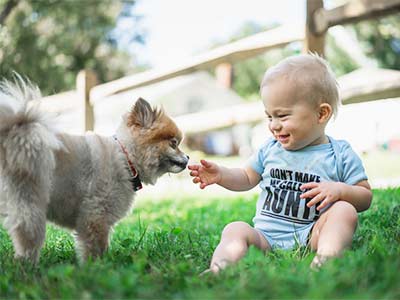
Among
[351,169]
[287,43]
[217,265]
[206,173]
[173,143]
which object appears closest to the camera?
[217,265]

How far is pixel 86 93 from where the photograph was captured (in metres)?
8.48

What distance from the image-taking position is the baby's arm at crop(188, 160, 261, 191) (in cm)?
321

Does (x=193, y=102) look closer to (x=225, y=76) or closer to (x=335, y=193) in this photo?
(x=225, y=76)

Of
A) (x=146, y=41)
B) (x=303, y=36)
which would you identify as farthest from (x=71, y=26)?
(x=303, y=36)

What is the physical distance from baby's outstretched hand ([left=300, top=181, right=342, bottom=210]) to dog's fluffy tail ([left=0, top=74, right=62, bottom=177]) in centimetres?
128

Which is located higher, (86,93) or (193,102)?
(86,93)

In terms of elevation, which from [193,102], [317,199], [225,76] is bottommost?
[193,102]

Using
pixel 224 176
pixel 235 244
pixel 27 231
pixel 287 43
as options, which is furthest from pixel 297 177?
pixel 287 43

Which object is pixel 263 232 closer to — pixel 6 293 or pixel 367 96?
pixel 6 293

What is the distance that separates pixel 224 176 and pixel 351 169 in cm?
74

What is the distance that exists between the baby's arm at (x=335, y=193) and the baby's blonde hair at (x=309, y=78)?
18.9 inches

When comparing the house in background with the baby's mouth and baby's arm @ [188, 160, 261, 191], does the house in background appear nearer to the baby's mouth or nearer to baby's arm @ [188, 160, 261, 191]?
baby's arm @ [188, 160, 261, 191]

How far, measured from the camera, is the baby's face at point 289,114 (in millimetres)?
2965

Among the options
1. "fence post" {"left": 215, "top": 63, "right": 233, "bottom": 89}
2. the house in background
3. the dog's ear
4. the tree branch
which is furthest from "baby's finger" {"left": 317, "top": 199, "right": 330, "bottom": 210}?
"fence post" {"left": 215, "top": 63, "right": 233, "bottom": 89}
